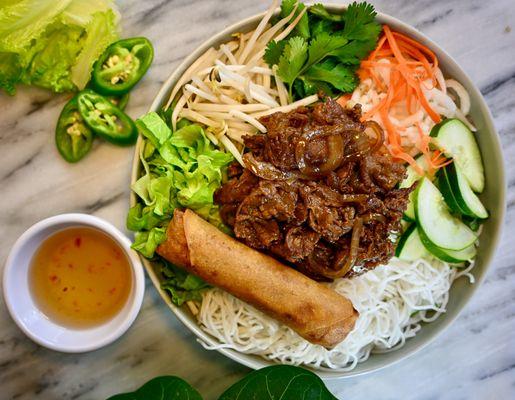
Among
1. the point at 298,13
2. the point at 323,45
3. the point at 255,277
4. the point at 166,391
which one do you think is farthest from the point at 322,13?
the point at 166,391

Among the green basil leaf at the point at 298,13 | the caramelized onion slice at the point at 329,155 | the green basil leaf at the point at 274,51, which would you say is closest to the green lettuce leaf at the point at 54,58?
the green basil leaf at the point at 274,51

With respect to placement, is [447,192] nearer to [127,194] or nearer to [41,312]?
[127,194]

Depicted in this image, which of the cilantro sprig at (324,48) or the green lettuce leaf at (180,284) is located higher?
the cilantro sprig at (324,48)

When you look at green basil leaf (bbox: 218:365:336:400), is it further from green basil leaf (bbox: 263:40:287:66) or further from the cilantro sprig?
green basil leaf (bbox: 263:40:287:66)

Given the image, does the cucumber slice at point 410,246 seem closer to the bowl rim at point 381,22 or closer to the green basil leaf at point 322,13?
the bowl rim at point 381,22

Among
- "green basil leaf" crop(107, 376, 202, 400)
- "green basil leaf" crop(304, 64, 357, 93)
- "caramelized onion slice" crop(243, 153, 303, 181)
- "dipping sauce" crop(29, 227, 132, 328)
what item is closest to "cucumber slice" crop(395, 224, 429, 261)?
"caramelized onion slice" crop(243, 153, 303, 181)

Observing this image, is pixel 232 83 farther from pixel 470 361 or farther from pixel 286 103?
pixel 470 361

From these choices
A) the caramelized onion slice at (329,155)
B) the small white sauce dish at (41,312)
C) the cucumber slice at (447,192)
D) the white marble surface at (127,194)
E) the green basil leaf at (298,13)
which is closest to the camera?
the caramelized onion slice at (329,155)

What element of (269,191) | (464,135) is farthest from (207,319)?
(464,135)
